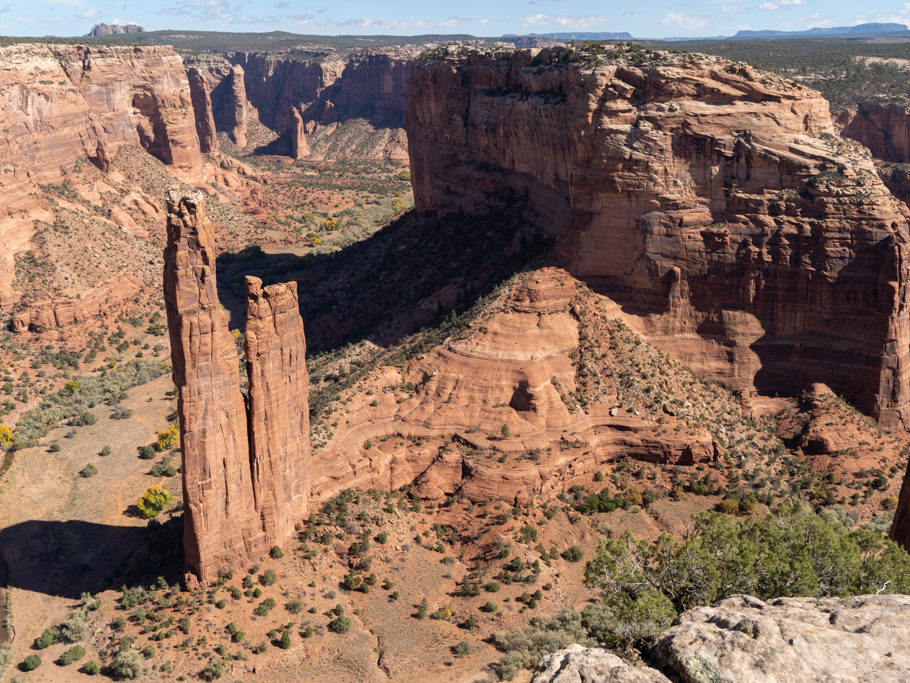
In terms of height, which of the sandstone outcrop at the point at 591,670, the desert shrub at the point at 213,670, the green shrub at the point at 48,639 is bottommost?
the green shrub at the point at 48,639

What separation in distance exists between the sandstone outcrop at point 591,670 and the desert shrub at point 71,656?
101ft

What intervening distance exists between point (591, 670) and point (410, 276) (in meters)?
60.1

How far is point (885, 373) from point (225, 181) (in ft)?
371

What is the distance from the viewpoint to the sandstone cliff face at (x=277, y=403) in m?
39.8

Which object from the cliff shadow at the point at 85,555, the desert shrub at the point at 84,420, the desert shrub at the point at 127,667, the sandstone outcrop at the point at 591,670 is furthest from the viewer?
the desert shrub at the point at 84,420

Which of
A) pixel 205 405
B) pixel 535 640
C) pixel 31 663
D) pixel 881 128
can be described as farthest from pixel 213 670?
pixel 881 128

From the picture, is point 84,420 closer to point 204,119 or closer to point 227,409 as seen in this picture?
point 227,409

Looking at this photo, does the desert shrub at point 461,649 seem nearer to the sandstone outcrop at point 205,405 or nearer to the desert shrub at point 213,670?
Result: the desert shrub at point 213,670

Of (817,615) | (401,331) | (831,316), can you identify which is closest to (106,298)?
(401,331)

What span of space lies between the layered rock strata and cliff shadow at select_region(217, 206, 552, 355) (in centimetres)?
2297

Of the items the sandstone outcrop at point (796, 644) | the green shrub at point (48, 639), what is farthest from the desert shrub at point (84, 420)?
the sandstone outcrop at point (796, 644)

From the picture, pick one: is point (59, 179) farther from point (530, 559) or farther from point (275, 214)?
point (530, 559)

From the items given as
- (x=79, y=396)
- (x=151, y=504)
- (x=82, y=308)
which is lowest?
(x=151, y=504)

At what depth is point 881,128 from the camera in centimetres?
10744
